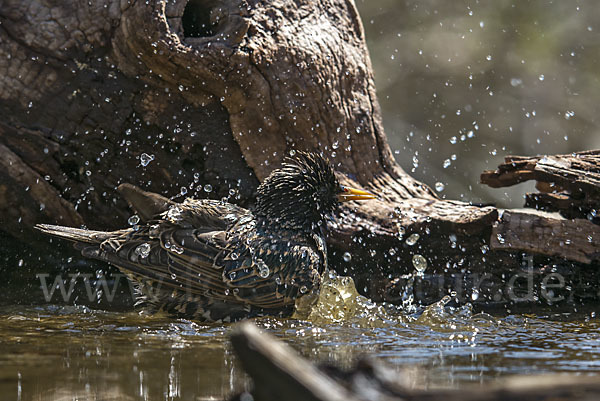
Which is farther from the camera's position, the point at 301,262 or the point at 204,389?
the point at 301,262

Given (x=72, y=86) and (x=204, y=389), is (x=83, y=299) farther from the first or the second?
(x=204, y=389)

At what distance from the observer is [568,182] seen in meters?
5.02

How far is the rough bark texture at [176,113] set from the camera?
517cm

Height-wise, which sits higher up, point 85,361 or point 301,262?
point 301,262

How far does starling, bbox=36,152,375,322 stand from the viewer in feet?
15.5

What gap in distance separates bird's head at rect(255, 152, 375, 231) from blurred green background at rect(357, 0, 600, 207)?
6.77 meters

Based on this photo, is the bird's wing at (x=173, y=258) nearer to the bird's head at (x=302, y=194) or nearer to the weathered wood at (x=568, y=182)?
the bird's head at (x=302, y=194)

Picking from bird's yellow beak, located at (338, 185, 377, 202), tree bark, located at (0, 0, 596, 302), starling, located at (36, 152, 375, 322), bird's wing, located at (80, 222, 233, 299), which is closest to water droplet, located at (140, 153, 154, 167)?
tree bark, located at (0, 0, 596, 302)

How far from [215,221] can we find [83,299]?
127cm

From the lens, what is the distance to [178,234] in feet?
16.0

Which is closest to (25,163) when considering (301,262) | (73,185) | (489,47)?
(73,185)

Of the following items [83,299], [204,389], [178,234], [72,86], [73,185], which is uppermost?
[72,86]

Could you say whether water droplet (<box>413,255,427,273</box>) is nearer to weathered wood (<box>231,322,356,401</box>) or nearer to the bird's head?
the bird's head

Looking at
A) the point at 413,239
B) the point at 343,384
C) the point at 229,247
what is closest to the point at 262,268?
the point at 229,247
